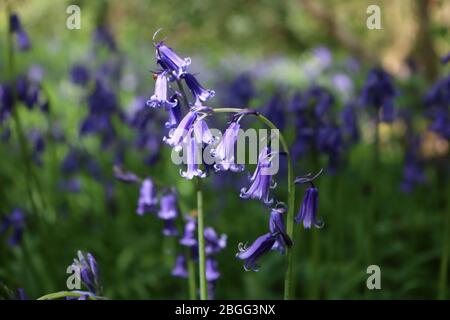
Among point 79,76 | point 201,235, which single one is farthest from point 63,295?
point 79,76

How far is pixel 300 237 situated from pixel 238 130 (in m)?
2.75

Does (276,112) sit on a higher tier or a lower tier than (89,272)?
higher

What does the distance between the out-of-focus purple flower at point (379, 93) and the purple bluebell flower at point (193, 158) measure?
203 centimetres

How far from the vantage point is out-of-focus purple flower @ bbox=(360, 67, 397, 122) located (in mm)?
4133

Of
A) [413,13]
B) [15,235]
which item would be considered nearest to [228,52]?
[413,13]

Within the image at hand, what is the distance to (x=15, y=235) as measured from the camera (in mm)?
3850

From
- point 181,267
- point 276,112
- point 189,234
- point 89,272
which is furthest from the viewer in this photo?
point 276,112

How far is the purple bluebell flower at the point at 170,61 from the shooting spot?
7.72 feet

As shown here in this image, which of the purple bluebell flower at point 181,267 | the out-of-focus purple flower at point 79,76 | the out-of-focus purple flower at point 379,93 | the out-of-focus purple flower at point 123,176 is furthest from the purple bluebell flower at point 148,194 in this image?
the out-of-focus purple flower at point 79,76

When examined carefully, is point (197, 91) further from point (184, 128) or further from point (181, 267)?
point (181, 267)

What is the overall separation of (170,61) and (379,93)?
2145mm

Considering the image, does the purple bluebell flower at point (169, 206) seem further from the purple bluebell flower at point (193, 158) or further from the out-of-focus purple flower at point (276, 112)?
the out-of-focus purple flower at point (276, 112)

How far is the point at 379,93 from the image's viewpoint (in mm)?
4160
